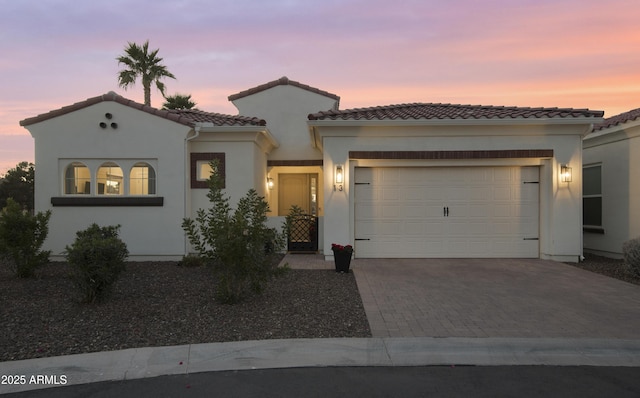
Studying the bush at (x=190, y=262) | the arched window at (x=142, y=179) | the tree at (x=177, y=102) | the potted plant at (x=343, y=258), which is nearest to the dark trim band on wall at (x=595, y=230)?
the potted plant at (x=343, y=258)

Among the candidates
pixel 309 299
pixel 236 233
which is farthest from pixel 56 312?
pixel 309 299

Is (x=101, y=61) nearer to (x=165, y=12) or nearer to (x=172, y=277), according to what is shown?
(x=165, y=12)

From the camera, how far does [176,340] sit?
16.5ft

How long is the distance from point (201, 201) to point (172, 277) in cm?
336

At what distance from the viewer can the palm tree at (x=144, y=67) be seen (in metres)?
22.3

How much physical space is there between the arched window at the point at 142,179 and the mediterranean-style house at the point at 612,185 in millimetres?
12309

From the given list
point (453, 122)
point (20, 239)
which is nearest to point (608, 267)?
point (453, 122)

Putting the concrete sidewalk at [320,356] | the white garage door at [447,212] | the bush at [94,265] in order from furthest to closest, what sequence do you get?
Result: 1. the white garage door at [447,212]
2. the bush at [94,265]
3. the concrete sidewalk at [320,356]

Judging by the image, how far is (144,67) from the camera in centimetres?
2270

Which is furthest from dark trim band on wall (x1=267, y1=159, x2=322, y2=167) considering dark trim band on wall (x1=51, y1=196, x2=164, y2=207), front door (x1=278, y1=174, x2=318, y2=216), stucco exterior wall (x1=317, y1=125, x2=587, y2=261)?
dark trim band on wall (x1=51, y1=196, x2=164, y2=207)

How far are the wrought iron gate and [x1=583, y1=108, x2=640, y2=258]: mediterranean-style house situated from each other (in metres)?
8.06

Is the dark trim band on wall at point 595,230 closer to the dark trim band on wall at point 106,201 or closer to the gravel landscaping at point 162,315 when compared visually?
the gravel landscaping at point 162,315

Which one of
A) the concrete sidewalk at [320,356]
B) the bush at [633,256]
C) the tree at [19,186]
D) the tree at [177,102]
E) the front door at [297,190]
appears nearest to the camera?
the concrete sidewalk at [320,356]

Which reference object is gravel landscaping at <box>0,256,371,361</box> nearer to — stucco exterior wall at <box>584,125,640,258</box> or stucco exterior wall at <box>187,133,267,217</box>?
stucco exterior wall at <box>187,133,267,217</box>
